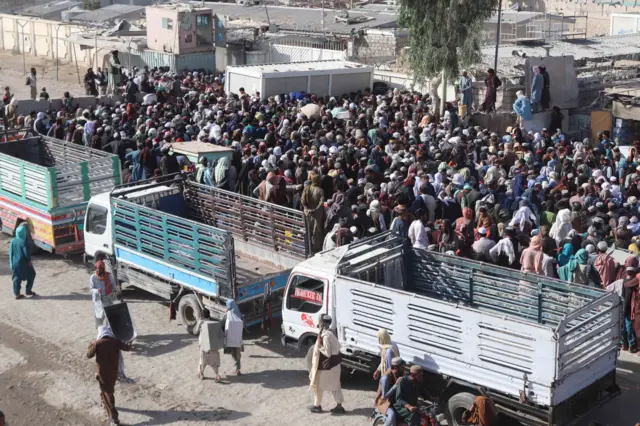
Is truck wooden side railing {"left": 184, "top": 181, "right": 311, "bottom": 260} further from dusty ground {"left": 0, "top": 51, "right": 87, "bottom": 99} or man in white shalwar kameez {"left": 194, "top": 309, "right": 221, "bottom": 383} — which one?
dusty ground {"left": 0, "top": 51, "right": 87, "bottom": 99}

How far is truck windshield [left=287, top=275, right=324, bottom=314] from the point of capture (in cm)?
1307

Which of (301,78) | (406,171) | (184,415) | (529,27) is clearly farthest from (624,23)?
(184,415)

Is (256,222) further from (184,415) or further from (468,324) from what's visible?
(468,324)

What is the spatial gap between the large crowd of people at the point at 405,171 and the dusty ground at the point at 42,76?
41.1 ft

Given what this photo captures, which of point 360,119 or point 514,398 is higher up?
point 360,119

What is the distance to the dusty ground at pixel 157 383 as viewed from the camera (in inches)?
494

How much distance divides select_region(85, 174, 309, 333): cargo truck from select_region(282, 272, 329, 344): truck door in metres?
1.02

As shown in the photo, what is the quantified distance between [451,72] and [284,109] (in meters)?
4.71

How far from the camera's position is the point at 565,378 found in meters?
10.9

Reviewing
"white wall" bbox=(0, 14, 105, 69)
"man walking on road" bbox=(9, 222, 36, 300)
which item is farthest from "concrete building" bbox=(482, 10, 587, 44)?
"man walking on road" bbox=(9, 222, 36, 300)

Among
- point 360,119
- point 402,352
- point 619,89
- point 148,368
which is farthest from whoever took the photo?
point 619,89

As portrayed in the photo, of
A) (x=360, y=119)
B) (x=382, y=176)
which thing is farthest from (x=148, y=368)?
(x=360, y=119)

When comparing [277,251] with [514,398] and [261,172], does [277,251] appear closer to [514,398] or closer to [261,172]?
[261,172]

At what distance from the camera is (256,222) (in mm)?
16188
